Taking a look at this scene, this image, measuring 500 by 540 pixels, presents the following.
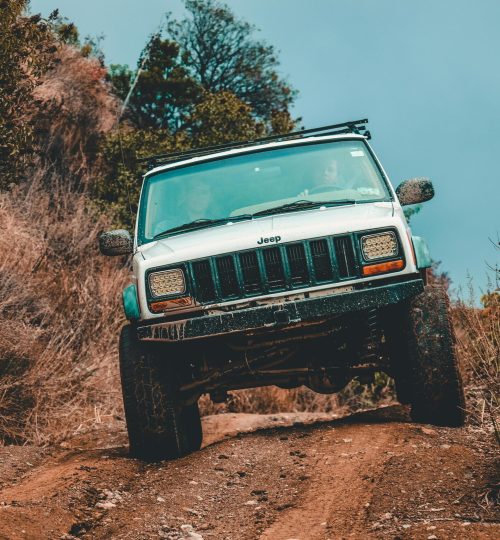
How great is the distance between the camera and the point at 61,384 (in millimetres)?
9852

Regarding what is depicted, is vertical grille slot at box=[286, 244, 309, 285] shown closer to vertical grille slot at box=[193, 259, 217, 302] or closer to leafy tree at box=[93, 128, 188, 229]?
vertical grille slot at box=[193, 259, 217, 302]

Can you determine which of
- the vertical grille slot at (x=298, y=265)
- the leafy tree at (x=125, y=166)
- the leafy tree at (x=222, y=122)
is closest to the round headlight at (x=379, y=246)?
the vertical grille slot at (x=298, y=265)

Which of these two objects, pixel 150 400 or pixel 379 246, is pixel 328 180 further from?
pixel 150 400

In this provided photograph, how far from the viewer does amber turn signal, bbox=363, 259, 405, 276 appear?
6.15 m

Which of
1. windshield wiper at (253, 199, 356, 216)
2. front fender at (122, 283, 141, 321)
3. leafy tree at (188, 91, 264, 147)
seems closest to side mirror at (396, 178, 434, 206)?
windshield wiper at (253, 199, 356, 216)

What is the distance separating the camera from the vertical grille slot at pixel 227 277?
616 centimetres

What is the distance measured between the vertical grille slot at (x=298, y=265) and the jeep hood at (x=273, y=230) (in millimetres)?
89

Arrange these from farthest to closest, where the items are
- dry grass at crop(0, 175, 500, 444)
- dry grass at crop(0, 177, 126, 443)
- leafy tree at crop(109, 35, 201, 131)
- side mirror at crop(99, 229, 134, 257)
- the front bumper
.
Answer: leafy tree at crop(109, 35, 201, 131)
dry grass at crop(0, 177, 126, 443)
dry grass at crop(0, 175, 500, 444)
side mirror at crop(99, 229, 134, 257)
the front bumper

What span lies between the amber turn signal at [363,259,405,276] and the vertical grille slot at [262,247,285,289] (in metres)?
0.58

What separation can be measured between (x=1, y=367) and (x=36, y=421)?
0.69m

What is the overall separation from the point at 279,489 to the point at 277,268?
1.48 m

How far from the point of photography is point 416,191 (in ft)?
22.9

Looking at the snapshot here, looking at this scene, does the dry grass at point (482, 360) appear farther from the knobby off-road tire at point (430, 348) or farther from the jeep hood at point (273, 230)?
the jeep hood at point (273, 230)

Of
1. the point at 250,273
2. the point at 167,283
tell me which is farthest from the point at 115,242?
the point at 250,273
